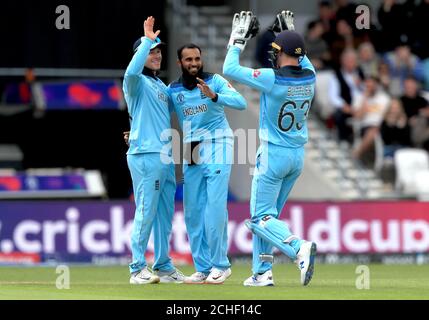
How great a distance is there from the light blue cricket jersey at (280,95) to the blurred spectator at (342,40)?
34.0ft

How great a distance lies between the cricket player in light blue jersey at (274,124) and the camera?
13266mm

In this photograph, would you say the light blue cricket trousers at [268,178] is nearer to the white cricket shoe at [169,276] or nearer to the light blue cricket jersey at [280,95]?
the light blue cricket jersey at [280,95]

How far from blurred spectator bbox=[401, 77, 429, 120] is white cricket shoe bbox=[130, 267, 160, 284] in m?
10.3

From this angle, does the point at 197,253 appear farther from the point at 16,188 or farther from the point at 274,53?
the point at 16,188

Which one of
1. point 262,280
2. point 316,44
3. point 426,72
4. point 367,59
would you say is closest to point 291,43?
point 262,280

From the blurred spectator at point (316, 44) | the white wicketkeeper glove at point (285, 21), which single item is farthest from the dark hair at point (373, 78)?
the white wicketkeeper glove at point (285, 21)

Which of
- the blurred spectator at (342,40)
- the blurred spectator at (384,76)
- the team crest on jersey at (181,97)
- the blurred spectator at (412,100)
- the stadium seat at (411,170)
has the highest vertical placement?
the team crest on jersey at (181,97)

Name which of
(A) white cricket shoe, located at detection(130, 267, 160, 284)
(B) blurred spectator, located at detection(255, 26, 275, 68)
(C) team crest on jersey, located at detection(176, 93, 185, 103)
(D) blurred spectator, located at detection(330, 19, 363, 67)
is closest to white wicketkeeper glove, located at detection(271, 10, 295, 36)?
(C) team crest on jersey, located at detection(176, 93, 185, 103)

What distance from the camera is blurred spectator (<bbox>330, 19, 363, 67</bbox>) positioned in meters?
23.9

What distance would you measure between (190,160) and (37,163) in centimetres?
1199

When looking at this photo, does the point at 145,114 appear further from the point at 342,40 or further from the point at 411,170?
the point at 342,40

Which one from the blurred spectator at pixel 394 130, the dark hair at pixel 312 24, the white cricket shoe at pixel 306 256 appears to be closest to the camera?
the white cricket shoe at pixel 306 256

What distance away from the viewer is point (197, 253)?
1405cm

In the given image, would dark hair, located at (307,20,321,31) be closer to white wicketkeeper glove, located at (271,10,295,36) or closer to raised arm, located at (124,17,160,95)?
white wicketkeeper glove, located at (271,10,295,36)
